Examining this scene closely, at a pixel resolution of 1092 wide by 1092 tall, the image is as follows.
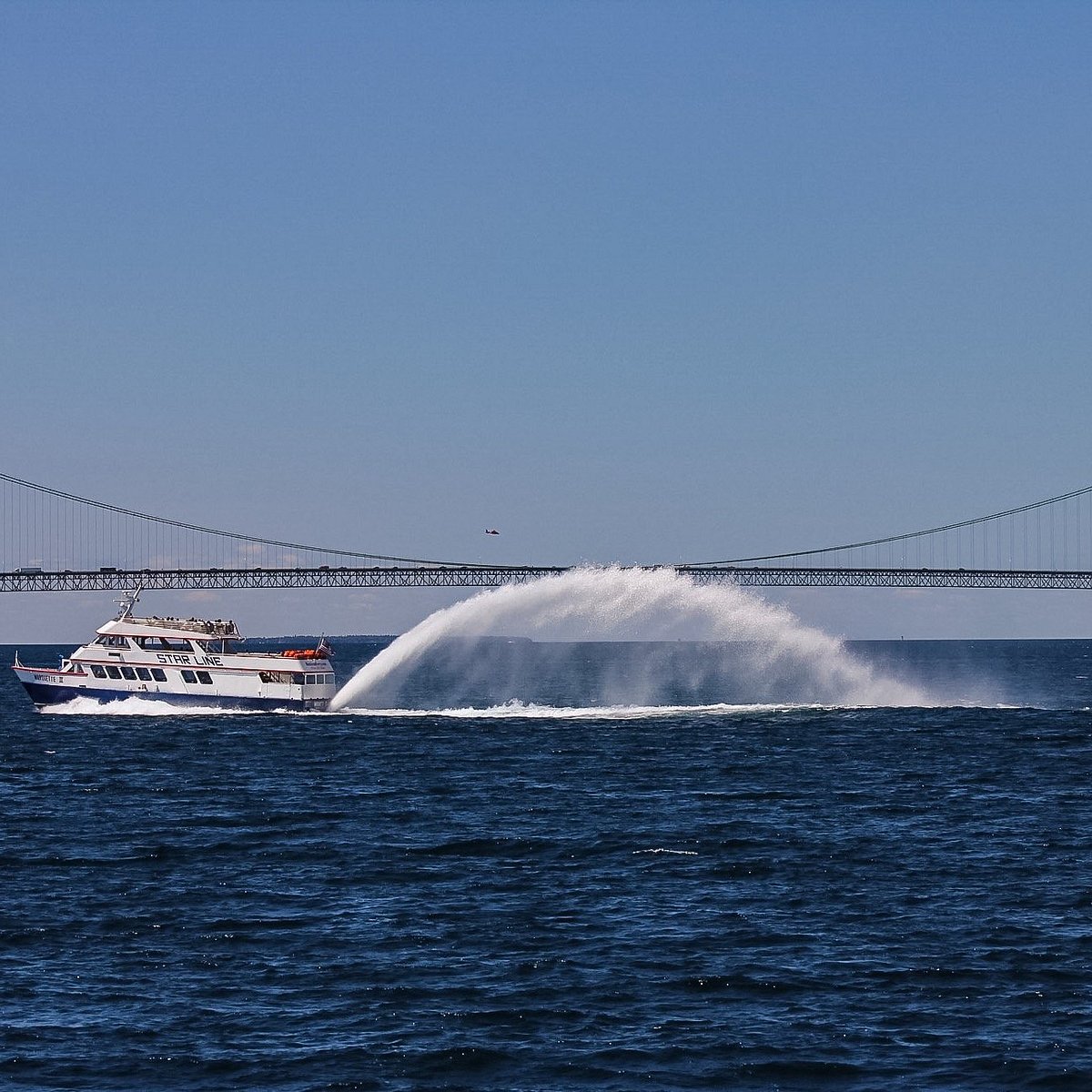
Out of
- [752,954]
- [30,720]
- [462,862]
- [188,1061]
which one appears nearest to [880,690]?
[30,720]

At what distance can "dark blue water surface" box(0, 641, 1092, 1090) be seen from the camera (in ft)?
85.7

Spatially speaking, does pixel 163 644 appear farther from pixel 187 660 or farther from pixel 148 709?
pixel 148 709

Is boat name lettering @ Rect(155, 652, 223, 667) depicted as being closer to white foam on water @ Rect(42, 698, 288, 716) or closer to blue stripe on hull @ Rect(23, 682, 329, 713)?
blue stripe on hull @ Rect(23, 682, 329, 713)

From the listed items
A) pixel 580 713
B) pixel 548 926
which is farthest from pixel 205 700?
pixel 548 926

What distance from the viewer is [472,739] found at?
8669 centimetres

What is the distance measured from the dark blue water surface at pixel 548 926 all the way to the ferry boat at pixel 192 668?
3132cm

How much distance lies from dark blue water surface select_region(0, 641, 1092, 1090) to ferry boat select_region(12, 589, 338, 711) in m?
31.3

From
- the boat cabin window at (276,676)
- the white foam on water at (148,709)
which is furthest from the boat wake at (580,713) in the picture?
the white foam on water at (148,709)

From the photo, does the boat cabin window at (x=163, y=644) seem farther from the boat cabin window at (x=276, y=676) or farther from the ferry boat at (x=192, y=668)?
the boat cabin window at (x=276, y=676)

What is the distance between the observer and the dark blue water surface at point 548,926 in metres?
26.1

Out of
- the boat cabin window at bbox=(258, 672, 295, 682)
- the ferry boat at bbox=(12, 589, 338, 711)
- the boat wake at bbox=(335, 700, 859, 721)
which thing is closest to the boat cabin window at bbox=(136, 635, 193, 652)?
the ferry boat at bbox=(12, 589, 338, 711)

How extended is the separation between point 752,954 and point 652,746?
49249mm

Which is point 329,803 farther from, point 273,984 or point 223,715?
point 223,715

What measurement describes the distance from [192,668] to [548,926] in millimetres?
72037
